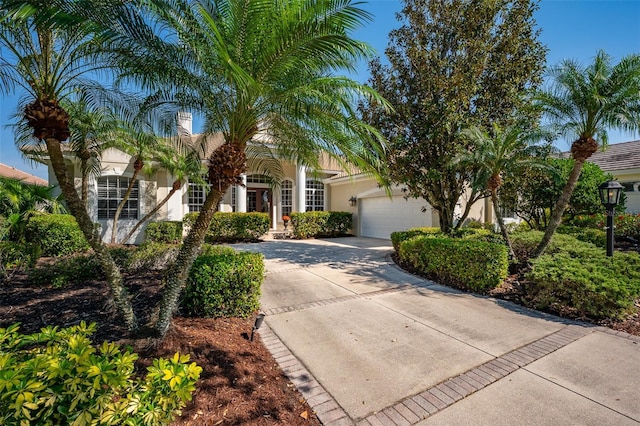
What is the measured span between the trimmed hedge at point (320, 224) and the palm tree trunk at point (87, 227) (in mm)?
12107

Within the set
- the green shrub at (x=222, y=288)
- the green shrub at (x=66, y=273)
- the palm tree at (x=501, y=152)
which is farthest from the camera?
the palm tree at (x=501, y=152)

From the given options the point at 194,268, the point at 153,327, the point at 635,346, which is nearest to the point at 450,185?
the point at 635,346

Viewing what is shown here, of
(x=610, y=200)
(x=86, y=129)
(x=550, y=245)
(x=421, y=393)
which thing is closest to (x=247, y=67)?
(x=421, y=393)

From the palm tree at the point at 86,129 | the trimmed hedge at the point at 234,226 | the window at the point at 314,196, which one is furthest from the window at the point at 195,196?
the palm tree at the point at 86,129

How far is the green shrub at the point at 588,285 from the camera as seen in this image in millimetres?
4973

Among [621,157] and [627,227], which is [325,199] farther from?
[621,157]

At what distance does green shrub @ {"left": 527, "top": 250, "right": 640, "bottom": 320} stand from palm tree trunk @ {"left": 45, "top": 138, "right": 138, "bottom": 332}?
A: 6721 mm

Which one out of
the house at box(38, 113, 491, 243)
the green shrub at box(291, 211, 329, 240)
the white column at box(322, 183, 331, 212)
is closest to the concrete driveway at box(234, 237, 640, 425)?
the house at box(38, 113, 491, 243)

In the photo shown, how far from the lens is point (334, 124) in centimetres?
461

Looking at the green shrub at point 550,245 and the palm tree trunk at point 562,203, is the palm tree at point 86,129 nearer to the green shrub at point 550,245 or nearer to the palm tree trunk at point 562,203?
the palm tree trunk at point 562,203

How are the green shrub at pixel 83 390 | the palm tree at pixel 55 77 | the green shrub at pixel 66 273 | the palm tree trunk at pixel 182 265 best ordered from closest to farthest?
the green shrub at pixel 83 390, the palm tree at pixel 55 77, the palm tree trunk at pixel 182 265, the green shrub at pixel 66 273

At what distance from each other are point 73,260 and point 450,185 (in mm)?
10409

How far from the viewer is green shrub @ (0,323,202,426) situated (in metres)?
1.64

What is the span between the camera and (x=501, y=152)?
7441 mm
